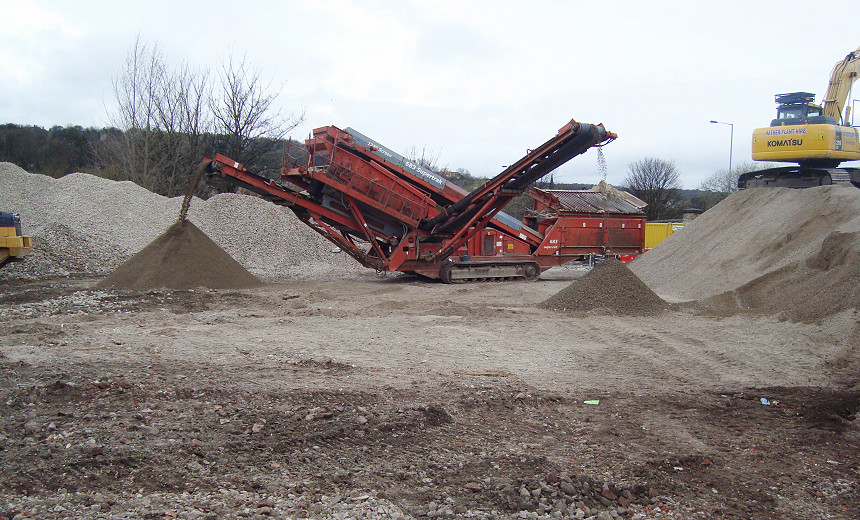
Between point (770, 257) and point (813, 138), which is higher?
point (813, 138)

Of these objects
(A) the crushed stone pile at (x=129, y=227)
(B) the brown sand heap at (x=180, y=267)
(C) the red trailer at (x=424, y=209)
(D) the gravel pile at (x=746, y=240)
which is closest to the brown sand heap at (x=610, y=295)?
(D) the gravel pile at (x=746, y=240)

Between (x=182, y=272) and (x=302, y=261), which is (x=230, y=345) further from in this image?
(x=302, y=261)

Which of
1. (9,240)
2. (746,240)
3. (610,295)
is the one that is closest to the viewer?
(610,295)

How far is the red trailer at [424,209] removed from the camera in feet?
43.0

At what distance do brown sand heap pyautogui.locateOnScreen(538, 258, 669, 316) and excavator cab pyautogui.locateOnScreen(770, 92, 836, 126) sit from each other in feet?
21.6

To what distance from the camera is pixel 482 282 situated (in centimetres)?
1523

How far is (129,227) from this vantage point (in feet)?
61.0

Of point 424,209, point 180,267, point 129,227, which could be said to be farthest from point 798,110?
point 129,227

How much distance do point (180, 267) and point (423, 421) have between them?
857 centimetres

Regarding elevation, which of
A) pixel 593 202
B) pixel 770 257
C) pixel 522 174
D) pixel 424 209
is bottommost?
pixel 770 257

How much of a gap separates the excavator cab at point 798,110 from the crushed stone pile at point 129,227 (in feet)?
37.2

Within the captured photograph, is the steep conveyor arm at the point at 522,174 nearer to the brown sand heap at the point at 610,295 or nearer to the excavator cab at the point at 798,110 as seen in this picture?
the brown sand heap at the point at 610,295

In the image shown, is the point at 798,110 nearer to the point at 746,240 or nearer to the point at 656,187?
the point at 746,240

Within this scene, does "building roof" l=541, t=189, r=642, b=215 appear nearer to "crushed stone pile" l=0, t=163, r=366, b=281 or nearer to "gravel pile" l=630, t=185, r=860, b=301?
"gravel pile" l=630, t=185, r=860, b=301
